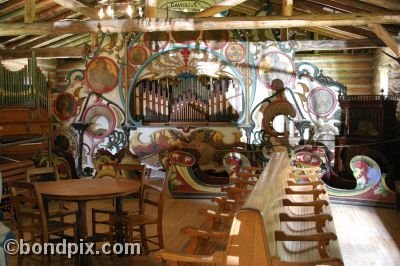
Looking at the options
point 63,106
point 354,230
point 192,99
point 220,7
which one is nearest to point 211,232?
point 354,230

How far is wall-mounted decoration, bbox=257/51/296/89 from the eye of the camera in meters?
8.15

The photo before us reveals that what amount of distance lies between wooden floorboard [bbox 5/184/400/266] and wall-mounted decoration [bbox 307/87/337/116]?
221cm

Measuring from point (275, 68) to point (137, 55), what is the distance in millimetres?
2649

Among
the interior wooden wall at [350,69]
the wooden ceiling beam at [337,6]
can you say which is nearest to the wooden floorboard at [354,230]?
the wooden ceiling beam at [337,6]

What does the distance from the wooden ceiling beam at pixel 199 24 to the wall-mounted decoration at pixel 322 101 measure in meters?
2.17

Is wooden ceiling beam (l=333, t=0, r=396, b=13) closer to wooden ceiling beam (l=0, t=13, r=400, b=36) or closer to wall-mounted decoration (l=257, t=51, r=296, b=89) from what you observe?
wooden ceiling beam (l=0, t=13, r=400, b=36)

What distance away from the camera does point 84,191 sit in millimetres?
4195

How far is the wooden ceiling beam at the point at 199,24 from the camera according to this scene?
20.3ft

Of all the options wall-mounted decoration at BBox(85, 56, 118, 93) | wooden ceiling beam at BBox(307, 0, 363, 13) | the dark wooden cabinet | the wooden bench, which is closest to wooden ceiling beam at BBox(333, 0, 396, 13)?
wooden ceiling beam at BBox(307, 0, 363, 13)

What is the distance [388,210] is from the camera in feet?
21.2

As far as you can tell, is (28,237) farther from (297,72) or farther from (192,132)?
(297,72)

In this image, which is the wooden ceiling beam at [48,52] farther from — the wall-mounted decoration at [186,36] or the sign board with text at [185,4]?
the sign board with text at [185,4]

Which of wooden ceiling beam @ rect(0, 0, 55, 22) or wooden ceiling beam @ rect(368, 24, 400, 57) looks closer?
wooden ceiling beam @ rect(368, 24, 400, 57)

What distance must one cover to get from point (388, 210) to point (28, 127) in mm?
5973
